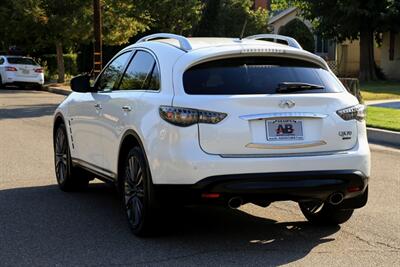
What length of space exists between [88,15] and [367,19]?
13.4 metres

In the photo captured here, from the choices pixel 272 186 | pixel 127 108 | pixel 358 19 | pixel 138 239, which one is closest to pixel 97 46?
pixel 358 19

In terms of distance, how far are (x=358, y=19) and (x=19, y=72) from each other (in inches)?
636

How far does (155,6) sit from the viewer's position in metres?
34.5

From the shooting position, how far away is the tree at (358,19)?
31550 mm

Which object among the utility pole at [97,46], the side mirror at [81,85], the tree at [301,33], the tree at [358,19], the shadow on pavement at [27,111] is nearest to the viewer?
the side mirror at [81,85]

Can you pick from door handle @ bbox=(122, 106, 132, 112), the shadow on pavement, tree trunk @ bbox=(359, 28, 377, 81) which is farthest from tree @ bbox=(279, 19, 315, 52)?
door handle @ bbox=(122, 106, 132, 112)

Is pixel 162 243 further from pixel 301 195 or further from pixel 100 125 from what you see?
pixel 100 125

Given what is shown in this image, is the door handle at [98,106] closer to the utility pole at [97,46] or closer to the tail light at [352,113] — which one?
the tail light at [352,113]

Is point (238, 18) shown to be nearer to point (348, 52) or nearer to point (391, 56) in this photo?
point (348, 52)

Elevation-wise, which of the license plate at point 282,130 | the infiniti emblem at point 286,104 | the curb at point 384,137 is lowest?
the curb at point 384,137

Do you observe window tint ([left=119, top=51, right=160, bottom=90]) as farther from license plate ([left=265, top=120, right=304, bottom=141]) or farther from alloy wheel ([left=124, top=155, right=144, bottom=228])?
license plate ([left=265, top=120, right=304, bottom=141])

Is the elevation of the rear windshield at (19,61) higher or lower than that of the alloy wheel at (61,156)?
lower

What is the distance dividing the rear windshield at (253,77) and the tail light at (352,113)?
216mm

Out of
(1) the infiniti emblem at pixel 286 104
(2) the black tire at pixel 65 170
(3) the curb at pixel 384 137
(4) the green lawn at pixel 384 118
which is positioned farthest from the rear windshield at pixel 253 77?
(4) the green lawn at pixel 384 118
